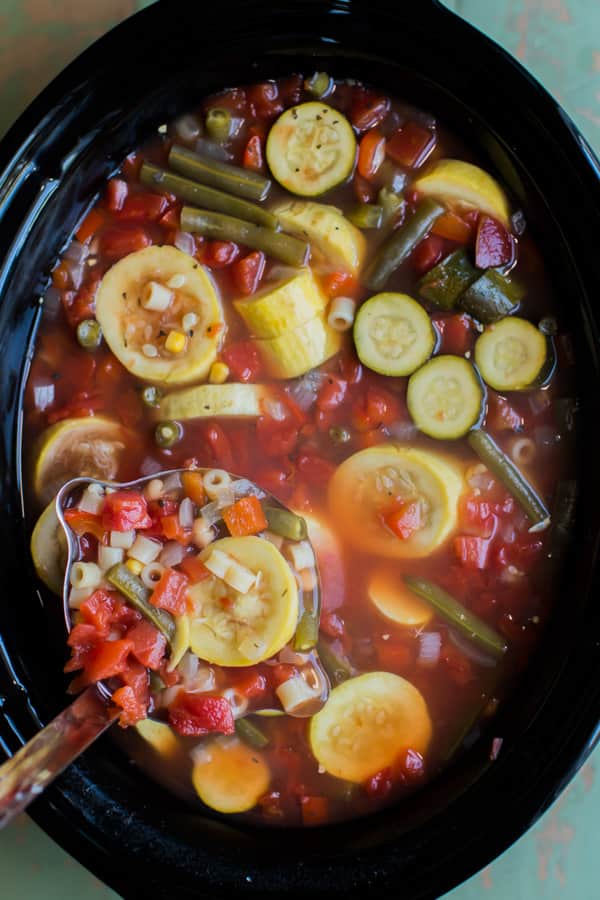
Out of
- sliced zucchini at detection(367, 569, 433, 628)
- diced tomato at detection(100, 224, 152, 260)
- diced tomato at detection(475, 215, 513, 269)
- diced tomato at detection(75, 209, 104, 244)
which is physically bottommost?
sliced zucchini at detection(367, 569, 433, 628)

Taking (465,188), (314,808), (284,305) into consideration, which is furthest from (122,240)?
(314,808)

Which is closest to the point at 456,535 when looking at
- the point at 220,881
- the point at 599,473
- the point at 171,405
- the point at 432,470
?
the point at 432,470

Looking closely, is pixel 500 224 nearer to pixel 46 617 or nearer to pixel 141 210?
pixel 141 210

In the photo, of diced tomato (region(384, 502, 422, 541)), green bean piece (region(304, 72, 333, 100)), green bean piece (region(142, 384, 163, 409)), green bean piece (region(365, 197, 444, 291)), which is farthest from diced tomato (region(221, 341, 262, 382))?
green bean piece (region(304, 72, 333, 100))

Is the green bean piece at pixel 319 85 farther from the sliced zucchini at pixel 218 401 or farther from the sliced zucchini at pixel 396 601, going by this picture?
the sliced zucchini at pixel 396 601

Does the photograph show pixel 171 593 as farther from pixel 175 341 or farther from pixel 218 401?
pixel 175 341

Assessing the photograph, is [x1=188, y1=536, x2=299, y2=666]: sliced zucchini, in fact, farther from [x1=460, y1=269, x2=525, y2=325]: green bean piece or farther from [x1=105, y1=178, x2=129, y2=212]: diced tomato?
[x1=105, y1=178, x2=129, y2=212]: diced tomato
